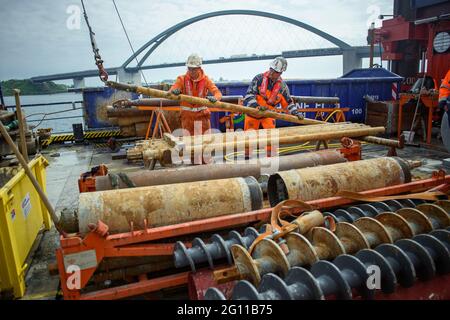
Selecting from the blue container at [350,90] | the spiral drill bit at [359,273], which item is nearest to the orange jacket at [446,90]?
the blue container at [350,90]

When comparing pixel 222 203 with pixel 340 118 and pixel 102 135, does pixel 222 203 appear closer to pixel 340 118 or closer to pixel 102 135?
pixel 340 118

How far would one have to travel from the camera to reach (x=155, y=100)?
8.15 meters

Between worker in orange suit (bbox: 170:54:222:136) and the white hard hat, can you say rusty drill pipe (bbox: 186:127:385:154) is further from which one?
the white hard hat

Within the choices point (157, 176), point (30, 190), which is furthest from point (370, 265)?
point (30, 190)

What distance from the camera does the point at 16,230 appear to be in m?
3.04

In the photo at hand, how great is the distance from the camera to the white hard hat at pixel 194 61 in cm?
566

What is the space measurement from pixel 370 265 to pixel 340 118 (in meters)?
8.35

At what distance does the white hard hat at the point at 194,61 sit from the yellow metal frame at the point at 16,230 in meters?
3.04

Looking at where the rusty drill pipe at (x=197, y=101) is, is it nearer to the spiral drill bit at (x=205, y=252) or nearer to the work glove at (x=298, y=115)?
the work glove at (x=298, y=115)

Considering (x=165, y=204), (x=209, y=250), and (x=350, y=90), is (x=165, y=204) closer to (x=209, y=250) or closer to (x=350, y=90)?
(x=209, y=250)

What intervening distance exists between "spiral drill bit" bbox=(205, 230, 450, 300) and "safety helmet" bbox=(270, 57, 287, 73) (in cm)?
398

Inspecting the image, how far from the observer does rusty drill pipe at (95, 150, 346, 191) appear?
3.09 meters

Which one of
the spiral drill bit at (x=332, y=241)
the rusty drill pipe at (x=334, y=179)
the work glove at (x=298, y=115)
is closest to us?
the spiral drill bit at (x=332, y=241)

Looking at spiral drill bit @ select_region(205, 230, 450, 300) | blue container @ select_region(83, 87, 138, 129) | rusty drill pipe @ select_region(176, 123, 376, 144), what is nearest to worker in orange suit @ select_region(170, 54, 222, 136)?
rusty drill pipe @ select_region(176, 123, 376, 144)
